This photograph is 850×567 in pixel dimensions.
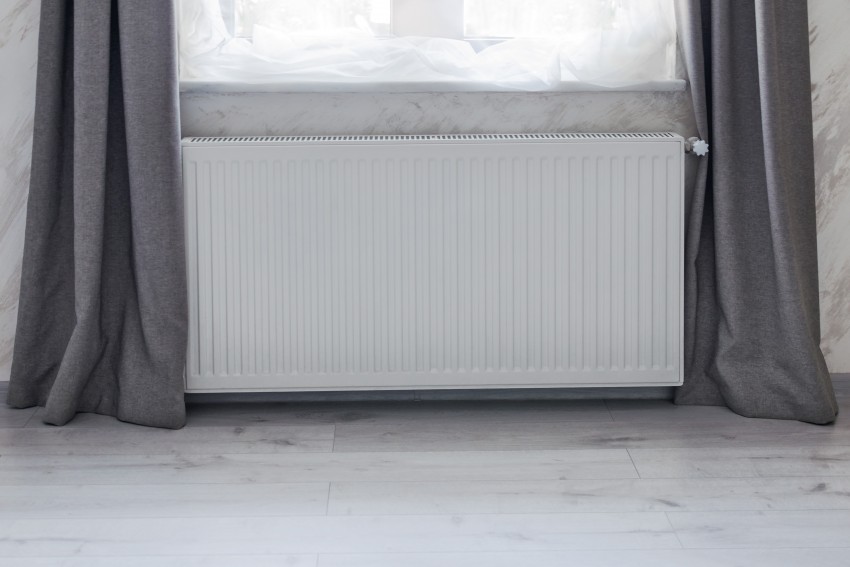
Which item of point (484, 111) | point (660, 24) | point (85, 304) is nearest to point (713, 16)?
point (660, 24)

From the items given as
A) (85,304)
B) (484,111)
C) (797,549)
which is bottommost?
(797,549)

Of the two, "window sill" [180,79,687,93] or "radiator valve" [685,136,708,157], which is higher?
"window sill" [180,79,687,93]

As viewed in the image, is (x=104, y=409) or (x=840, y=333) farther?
(x=840, y=333)

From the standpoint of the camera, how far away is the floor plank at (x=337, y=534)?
Answer: 1603 mm

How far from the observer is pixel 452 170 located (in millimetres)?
2158

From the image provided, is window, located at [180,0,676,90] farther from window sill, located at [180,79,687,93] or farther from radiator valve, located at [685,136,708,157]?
radiator valve, located at [685,136,708,157]

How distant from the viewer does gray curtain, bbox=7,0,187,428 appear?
2.08m

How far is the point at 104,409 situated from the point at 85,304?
0.88 ft

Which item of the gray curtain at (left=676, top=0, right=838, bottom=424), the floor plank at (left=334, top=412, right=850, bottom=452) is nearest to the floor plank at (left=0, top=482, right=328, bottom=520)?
the floor plank at (left=334, top=412, right=850, bottom=452)

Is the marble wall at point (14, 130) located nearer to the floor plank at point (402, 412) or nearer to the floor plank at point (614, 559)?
the floor plank at point (402, 412)

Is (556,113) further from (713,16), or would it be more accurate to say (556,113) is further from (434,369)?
(434,369)

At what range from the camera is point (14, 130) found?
2250 mm

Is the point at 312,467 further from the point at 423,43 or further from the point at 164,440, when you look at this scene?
the point at 423,43

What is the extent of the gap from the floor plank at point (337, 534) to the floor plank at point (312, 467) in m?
0.18
